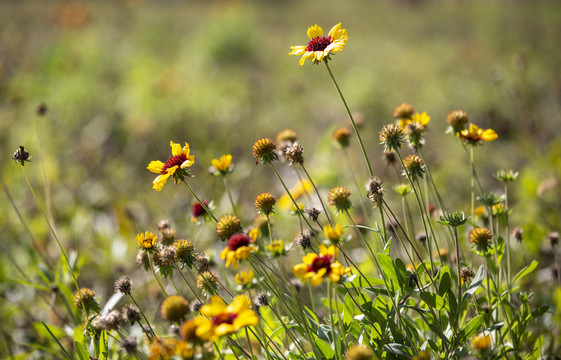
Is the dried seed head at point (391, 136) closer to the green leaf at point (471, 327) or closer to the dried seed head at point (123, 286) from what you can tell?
the green leaf at point (471, 327)

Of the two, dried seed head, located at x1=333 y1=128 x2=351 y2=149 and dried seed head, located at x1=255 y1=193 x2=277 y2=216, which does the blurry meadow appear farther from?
dried seed head, located at x1=333 y1=128 x2=351 y2=149

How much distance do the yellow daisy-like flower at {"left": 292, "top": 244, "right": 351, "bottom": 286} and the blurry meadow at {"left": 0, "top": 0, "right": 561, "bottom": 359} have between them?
21cm

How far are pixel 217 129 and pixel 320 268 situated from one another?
315cm

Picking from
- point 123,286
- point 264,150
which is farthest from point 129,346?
point 264,150

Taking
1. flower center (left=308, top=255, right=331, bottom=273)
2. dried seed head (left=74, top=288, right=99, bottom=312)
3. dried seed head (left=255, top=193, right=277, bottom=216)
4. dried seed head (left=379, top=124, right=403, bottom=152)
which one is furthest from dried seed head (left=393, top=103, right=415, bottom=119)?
dried seed head (left=74, top=288, right=99, bottom=312)

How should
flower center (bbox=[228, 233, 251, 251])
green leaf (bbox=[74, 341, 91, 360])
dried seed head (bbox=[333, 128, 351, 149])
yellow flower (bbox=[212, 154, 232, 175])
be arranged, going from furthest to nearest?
dried seed head (bbox=[333, 128, 351, 149])
yellow flower (bbox=[212, 154, 232, 175])
green leaf (bbox=[74, 341, 91, 360])
flower center (bbox=[228, 233, 251, 251])

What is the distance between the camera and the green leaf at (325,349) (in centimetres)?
111

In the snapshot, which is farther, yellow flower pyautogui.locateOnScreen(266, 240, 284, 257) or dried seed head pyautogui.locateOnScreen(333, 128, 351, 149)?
dried seed head pyautogui.locateOnScreen(333, 128, 351, 149)

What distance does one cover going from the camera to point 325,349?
3.69 feet

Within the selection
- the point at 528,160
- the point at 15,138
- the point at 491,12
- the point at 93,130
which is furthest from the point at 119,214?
the point at 491,12

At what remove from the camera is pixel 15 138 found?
411 cm

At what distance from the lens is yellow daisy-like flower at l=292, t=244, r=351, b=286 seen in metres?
0.95

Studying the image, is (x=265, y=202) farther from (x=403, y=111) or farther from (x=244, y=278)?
(x=403, y=111)

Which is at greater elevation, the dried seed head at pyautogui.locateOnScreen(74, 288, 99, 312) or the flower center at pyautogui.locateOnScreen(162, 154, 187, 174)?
the flower center at pyautogui.locateOnScreen(162, 154, 187, 174)
